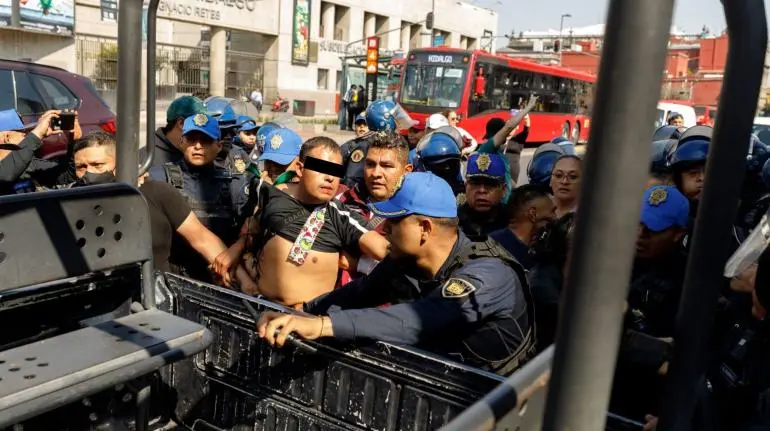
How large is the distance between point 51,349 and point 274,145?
7.32ft

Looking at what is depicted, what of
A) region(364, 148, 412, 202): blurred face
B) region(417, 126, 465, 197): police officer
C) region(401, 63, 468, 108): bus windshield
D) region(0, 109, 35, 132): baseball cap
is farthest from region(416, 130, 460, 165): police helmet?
region(401, 63, 468, 108): bus windshield

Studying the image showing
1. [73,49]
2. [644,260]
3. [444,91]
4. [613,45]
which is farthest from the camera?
[73,49]

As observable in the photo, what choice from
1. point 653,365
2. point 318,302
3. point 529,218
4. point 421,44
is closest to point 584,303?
point 653,365

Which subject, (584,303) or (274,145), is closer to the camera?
(584,303)

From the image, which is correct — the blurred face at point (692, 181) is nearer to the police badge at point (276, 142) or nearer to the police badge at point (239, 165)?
the police badge at point (276, 142)

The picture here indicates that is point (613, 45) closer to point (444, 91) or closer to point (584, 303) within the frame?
point (584, 303)

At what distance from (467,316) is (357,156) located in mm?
3409

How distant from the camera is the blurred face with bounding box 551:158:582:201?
162 inches

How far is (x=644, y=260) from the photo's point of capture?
2.84 meters

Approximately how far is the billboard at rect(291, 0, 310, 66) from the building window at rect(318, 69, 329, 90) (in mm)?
2336

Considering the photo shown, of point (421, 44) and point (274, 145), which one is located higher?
point (421, 44)

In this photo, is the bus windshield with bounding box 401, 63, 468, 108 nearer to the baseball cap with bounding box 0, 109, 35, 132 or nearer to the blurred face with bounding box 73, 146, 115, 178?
the baseball cap with bounding box 0, 109, 35, 132

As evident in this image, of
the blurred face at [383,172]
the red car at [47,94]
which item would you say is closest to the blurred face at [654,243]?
the blurred face at [383,172]

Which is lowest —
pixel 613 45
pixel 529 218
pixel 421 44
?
pixel 529 218
